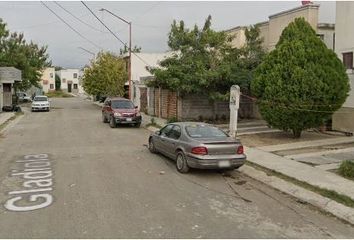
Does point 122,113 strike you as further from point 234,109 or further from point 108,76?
point 108,76

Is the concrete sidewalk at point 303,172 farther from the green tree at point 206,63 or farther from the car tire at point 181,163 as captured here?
the green tree at point 206,63

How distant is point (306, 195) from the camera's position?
963 cm

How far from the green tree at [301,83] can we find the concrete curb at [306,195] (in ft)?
18.1

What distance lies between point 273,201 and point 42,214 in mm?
4685

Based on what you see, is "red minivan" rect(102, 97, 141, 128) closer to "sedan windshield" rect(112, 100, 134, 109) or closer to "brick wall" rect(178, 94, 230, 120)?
"sedan windshield" rect(112, 100, 134, 109)

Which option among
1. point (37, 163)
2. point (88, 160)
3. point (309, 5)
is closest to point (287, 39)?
point (309, 5)

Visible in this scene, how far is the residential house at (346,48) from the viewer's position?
18.9 metres

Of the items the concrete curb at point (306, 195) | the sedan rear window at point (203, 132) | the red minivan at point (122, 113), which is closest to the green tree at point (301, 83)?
the sedan rear window at point (203, 132)

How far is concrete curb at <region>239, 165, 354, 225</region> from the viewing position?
8.34m

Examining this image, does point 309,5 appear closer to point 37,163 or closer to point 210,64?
point 210,64

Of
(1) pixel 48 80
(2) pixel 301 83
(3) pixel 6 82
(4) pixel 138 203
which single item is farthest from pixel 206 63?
(1) pixel 48 80

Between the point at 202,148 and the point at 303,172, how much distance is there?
9.34 ft

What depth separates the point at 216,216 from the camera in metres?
7.90

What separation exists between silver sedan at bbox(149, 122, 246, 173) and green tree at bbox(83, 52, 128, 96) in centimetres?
3254
